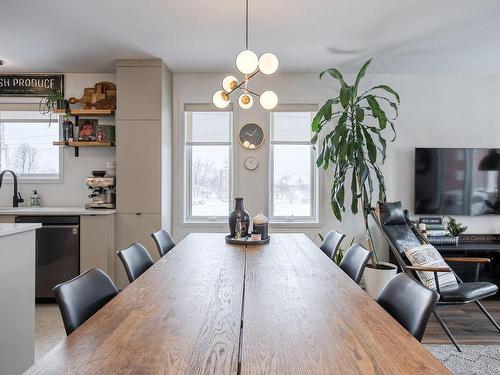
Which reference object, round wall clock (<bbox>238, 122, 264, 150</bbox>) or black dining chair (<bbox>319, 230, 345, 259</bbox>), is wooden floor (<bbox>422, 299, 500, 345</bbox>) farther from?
round wall clock (<bbox>238, 122, 264, 150</bbox>)

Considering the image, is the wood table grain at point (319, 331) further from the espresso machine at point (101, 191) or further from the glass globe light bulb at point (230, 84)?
the espresso machine at point (101, 191)

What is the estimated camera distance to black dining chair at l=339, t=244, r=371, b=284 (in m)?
2.15

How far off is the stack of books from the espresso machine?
A: 3774 mm

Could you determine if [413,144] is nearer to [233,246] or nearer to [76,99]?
[233,246]

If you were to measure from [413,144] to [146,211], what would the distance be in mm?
3454

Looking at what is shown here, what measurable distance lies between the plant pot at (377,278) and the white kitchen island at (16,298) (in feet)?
10.3

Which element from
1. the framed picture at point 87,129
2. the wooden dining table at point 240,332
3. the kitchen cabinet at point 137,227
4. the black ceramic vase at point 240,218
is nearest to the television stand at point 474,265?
the black ceramic vase at point 240,218

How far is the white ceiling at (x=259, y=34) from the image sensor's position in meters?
2.97

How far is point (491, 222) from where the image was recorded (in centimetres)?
466

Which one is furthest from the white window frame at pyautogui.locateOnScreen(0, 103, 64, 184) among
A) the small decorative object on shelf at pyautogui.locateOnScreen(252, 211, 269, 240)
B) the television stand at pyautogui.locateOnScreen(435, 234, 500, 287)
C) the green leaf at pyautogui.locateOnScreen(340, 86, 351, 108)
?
the television stand at pyautogui.locateOnScreen(435, 234, 500, 287)

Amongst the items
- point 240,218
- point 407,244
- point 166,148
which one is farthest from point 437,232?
point 166,148

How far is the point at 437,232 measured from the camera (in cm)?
427

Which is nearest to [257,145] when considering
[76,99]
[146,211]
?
[146,211]

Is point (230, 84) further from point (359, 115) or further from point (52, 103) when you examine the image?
point (52, 103)
